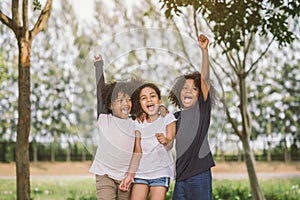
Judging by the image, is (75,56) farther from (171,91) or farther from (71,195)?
(171,91)

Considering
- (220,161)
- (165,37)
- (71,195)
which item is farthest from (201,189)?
(220,161)

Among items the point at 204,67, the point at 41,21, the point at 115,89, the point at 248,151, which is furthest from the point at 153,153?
the point at 248,151

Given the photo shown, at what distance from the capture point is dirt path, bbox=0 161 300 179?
311 inches

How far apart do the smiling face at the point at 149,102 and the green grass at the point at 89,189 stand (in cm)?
328

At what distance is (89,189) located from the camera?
692 centimetres

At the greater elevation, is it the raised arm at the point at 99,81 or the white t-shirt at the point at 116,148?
the raised arm at the point at 99,81

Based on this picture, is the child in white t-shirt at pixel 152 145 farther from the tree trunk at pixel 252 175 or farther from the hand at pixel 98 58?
the tree trunk at pixel 252 175

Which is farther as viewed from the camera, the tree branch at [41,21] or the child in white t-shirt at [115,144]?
the tree branch at [41,21]

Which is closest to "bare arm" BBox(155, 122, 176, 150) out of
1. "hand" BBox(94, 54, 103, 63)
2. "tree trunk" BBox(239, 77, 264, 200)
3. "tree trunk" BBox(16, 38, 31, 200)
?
"hand" BBox(94, 54, 103, 63)

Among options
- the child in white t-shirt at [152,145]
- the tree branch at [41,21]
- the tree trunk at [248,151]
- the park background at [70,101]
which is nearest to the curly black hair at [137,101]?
the child in white t-shirt at [152,145]

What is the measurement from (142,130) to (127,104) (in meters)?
0.15

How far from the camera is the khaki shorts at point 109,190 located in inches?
111

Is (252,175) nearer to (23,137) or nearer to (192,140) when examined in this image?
(23,137)

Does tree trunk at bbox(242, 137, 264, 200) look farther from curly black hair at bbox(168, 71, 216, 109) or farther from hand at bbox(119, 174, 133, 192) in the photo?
hand at bbox(119, 174, 133, 192)
